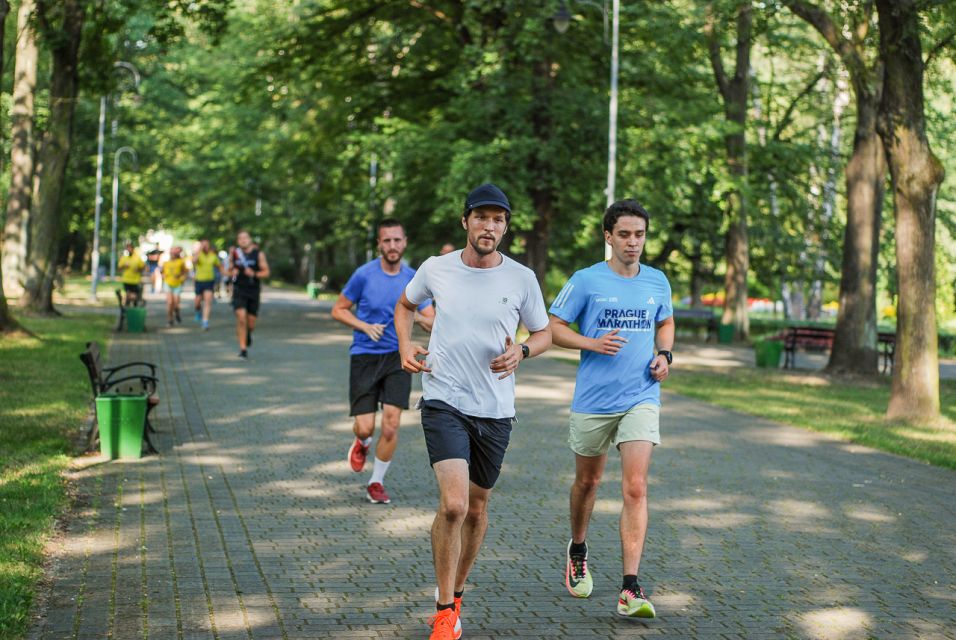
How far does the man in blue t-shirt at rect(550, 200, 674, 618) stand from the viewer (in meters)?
6.52

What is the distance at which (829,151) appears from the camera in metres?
36.5

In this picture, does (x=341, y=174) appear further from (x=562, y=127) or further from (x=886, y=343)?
(x=886, y=343)

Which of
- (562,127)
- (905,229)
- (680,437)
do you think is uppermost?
(562,127)

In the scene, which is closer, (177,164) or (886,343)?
→ (886,343)

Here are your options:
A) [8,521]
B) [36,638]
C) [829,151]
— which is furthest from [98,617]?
[829,151]

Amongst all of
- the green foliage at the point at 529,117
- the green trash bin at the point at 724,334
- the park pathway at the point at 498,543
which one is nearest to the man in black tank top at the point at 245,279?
the green foliage at the point at 529,117

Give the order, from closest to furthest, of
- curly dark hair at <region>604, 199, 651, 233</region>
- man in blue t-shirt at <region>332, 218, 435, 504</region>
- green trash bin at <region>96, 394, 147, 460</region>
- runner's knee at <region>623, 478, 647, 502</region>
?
1. runner's knee at <region>623, 478, 647, 502</region>
2. curly dark hair at <region>604, 199, 651, 233</region>
3. man in blue t-shirt at <region>332, 218, 435, 504</region>
4. green trash bin at <region>96, 394, 147, 460</region>

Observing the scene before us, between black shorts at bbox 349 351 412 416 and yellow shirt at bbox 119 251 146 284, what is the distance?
70.7 feet

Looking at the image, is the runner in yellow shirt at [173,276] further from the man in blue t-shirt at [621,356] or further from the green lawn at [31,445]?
the man in blue t-shirt at [621,356]

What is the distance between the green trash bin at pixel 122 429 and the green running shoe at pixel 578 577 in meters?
5.14

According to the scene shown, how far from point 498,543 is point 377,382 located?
75.8 inches

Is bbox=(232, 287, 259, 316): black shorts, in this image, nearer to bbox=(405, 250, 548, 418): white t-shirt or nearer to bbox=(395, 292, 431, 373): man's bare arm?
bbox=(395, 292, 431, 373): man's bare arm

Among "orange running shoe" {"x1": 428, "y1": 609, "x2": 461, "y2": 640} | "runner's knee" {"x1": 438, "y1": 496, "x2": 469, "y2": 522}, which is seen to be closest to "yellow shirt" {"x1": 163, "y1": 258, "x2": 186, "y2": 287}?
"runner's knee" {"x1": 438, "y1": 496, "x2": 469, "y2": 522}

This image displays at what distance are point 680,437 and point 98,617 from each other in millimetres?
8776
